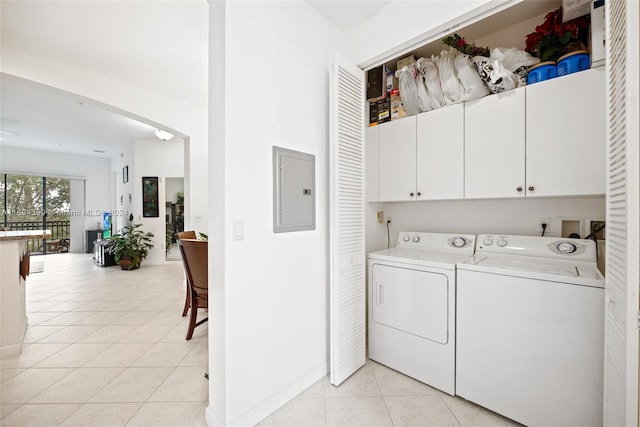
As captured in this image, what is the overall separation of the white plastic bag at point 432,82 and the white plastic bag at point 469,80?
0.54ft

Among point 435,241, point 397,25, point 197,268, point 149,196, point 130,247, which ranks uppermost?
point 397,25

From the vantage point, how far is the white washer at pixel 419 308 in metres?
1.84

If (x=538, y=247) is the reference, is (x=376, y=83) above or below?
above

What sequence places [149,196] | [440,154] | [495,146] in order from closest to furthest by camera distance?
[495,146] < [440,154] < [149,196]

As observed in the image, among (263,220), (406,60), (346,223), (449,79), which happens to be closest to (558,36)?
(449,79)

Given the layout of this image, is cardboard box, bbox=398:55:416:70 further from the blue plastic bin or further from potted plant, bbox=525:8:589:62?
the blue plastic bin

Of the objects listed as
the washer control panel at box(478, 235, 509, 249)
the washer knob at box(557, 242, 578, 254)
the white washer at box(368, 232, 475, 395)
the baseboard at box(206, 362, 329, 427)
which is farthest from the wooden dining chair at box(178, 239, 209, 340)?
the washer knob at box(557, 242, 578, 254)

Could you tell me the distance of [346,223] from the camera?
202cm

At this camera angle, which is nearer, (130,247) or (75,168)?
(130,247)

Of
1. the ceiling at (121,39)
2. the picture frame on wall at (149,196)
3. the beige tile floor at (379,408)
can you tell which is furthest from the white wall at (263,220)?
the picture frame on wall at (149,196)

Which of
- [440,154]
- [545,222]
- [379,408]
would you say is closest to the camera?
[379,408]

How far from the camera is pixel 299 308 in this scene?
189cm

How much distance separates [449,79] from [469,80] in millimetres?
138

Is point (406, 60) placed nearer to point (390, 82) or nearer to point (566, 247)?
point (390, 82)
